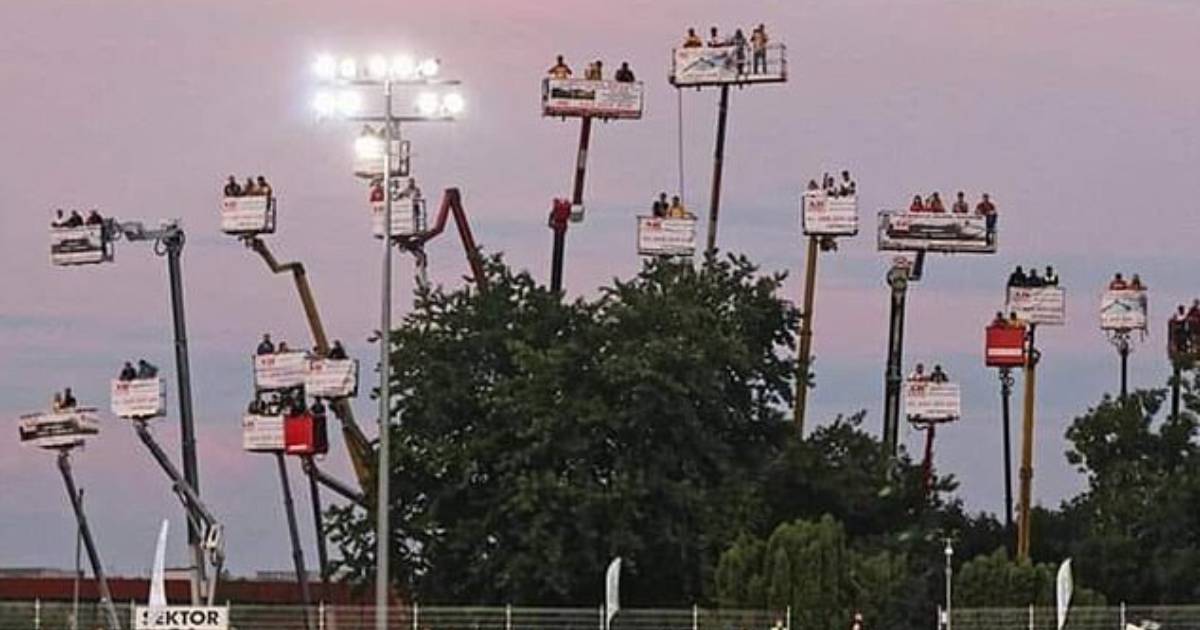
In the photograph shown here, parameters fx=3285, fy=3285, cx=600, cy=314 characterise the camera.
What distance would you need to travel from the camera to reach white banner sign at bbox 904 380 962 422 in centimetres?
9081

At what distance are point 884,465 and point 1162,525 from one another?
8.05 meters

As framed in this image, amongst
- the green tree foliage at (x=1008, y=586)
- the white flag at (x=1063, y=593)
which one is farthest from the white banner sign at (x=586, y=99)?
the white flag at (x=1063, y=593)

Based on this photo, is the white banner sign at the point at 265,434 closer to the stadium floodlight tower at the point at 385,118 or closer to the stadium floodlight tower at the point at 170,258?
the stadium floodlight tower at the point at 170,258

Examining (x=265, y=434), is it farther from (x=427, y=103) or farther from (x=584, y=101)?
(x=427, y=103)

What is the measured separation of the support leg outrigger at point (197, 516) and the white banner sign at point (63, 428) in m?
4.67

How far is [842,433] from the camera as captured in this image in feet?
295

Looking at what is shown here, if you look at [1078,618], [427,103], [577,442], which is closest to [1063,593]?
[1078,618]

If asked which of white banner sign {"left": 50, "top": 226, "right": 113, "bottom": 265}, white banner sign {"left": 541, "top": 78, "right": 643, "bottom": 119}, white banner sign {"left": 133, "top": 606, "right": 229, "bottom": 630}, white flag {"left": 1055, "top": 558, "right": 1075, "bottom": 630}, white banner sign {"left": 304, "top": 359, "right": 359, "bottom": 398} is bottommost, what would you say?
white banner sign {"left": 133, "top": 606, "right": 229, "bottom": 630}

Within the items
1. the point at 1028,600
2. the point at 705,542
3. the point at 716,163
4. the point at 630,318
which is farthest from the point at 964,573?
the point at 716,163

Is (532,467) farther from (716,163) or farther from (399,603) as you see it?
(716,163)

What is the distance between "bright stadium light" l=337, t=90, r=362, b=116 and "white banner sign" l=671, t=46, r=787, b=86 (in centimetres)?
3546

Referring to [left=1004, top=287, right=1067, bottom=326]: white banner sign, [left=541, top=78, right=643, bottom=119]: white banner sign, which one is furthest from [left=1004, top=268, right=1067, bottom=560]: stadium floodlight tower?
[left=541, top=78, right=643, bottom=119]: white banner sign

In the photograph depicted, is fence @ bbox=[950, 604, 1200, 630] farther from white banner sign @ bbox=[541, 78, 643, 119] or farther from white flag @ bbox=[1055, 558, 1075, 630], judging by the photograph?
white banner sign @ bbox=[541, 78, 643, 119]

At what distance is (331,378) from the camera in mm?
90812
